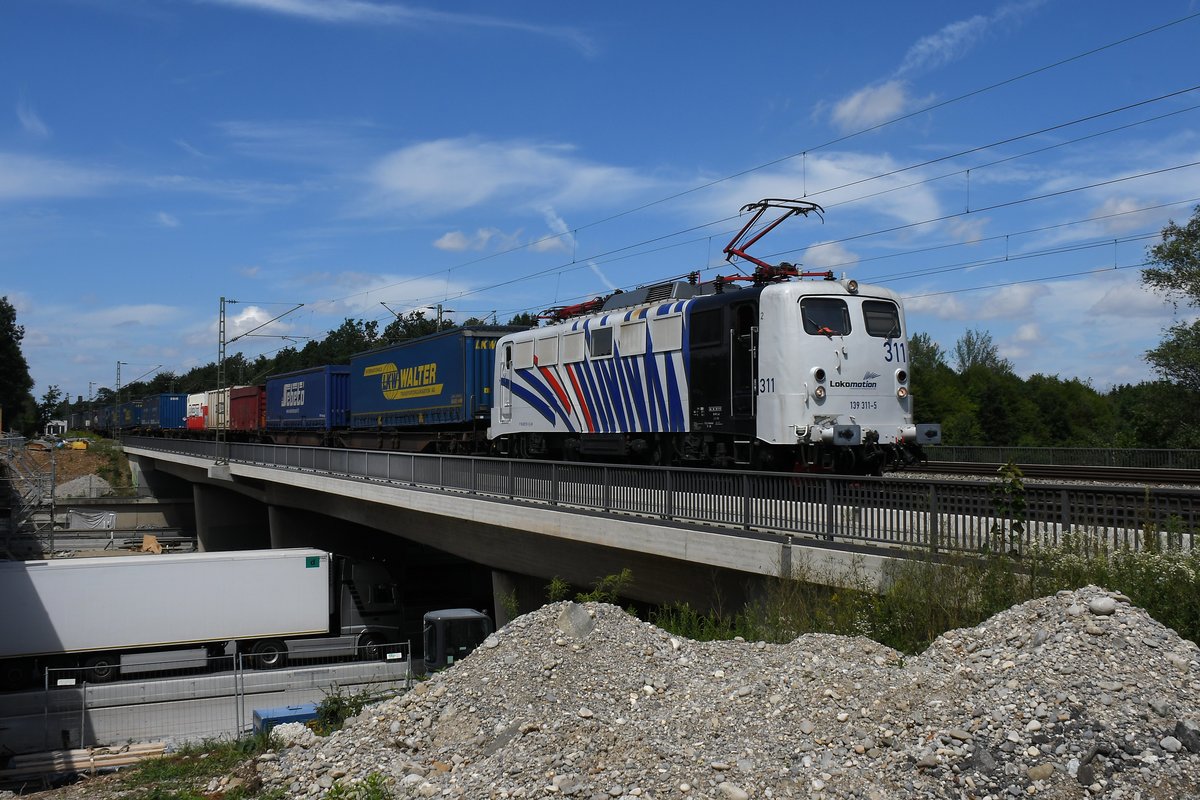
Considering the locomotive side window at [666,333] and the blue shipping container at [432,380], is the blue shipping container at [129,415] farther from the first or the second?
the locomotive side window at [666,333]

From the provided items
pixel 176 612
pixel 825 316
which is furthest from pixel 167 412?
pixel 825 316

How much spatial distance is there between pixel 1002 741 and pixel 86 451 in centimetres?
9543

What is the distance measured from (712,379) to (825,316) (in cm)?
219

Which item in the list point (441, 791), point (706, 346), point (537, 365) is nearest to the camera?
point (441, 791)

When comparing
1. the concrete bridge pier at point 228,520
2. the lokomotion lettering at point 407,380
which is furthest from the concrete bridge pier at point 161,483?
the lokomotion lettering at point 407,380

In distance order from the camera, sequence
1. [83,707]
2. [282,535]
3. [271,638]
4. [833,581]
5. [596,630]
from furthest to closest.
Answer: [282,535]
[271,638]
[83,707]
[833,581]
[596,630]

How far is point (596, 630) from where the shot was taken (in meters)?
9.96

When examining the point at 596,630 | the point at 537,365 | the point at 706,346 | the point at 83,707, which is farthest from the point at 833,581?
the point at 83,707

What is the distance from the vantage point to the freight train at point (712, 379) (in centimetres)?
1519

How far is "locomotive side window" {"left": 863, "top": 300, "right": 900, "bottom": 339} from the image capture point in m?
16.0

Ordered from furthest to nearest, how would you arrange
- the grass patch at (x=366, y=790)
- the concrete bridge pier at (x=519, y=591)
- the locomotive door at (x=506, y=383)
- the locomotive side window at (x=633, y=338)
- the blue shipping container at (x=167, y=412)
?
the blue shipping container at (x=167, y=412) < the locomotive door at (x=506, y=383) < the concrete bridge pier at (x=519, y=591) < the locomotive side window at (x=633, y=338) < the grass patch at (x=366, y=790)

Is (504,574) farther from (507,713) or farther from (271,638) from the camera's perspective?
(507,713)

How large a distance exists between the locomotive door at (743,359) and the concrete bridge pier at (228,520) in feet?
135

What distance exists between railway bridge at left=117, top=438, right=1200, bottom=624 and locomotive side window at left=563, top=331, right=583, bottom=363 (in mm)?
2925
